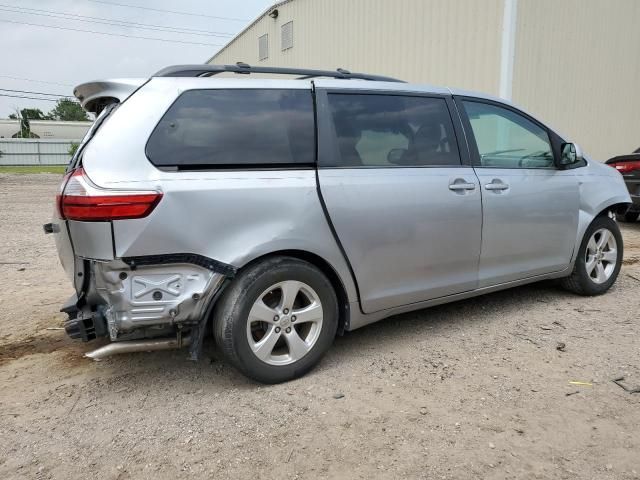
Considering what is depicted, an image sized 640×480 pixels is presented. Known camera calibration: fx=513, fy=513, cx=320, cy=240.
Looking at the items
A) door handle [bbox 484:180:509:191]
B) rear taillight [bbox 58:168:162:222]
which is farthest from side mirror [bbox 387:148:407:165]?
rear taillight [bbox 58:168:162:222]

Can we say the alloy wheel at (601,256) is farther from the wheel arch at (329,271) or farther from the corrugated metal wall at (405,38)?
the corrugated metal wall at (405,38)

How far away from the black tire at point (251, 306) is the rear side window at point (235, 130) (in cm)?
61

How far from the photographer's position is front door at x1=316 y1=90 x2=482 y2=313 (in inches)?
124

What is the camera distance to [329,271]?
315cm

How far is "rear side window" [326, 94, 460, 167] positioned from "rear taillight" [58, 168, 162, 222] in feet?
3.80

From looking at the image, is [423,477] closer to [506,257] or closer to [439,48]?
[506,257]

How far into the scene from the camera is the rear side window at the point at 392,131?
127 inches

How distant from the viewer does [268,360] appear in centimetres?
293

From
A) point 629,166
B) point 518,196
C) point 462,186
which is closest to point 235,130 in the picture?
point 462,186

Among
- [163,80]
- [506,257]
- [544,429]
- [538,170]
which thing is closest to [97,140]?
[163,80]

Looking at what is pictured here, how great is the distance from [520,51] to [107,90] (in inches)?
342

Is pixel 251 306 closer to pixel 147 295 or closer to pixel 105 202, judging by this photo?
pixel 147 295

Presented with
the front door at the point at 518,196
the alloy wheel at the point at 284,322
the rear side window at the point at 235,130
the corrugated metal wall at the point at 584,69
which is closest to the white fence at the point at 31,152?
the corrugated metal wall at the point at 584,69

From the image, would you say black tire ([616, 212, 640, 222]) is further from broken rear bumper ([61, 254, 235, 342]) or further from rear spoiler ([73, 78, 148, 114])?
rear spoiler ([73, 78, 148, 114])
